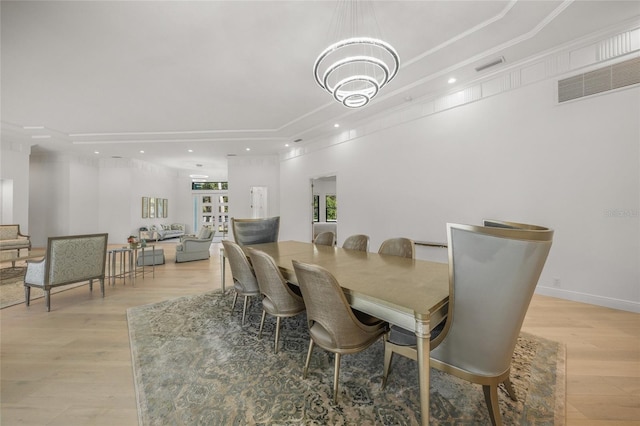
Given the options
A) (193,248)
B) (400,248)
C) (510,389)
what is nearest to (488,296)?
(510,389)

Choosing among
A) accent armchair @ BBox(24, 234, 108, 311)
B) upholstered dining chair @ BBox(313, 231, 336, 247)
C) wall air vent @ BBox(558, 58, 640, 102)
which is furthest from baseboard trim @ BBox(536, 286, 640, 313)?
accent armchair @ BBox(24, 234, 108, 311)

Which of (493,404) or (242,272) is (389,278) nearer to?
(493,404)

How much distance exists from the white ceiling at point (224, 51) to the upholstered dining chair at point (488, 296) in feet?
8.83

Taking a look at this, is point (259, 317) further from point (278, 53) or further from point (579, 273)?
point (579, 273)

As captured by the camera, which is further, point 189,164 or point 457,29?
point 189,164

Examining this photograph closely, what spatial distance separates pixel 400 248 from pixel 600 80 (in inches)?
127

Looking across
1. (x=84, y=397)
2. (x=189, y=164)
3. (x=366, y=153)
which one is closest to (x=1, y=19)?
(x=84, y=397)

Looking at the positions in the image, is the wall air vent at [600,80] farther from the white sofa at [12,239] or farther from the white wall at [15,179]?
the white wall at [15,179]

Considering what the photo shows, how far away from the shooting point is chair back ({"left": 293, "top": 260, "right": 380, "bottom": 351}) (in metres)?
1.38

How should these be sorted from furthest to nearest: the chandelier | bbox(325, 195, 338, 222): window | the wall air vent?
bbox(325, 195, 338, 222): window, the wall air vent, the chandelier

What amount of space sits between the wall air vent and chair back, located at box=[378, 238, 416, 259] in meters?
2.95

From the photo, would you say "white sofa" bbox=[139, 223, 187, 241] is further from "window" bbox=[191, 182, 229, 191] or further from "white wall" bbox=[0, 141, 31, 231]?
"white wall" bbox=[0, 141, 31, 231]

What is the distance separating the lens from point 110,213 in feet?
30.6

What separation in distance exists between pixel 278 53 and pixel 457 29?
2.22 m
